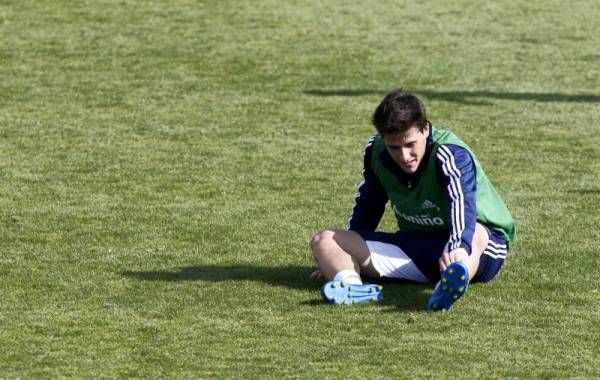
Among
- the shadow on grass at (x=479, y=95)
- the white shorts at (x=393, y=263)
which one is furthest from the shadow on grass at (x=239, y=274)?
the shadow on grass at (x=479, y=95)

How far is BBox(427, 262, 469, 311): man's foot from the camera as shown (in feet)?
24.8

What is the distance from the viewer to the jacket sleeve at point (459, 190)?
7.82 m

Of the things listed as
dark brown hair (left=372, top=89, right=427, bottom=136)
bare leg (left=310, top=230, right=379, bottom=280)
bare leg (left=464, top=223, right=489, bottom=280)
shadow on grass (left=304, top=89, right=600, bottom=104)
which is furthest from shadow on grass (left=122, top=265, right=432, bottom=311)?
shadow on grass (left=304, top=89, right=600, bottom=104)

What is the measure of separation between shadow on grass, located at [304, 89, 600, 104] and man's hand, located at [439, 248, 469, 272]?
20.4 ft

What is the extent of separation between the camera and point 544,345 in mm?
7246

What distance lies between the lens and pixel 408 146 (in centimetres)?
789

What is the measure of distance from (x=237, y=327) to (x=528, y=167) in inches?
180

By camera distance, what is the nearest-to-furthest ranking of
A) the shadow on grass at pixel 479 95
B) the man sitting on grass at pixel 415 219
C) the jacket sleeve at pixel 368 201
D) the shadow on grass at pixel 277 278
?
1. the man sitting on grass at pixel 415 219
2. the shadow on grass at pixel 277 278
3. the jacket sleeve at pixel 368 201
4. the shadow on grass at pixel 479 95

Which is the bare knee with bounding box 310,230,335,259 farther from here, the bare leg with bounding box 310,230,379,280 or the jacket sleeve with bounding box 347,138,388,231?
the jacket sleeve with bounding box 347,138,388,231

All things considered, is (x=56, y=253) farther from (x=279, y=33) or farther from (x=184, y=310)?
(x=279, y=33)

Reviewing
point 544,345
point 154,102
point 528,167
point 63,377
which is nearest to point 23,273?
point 63,377

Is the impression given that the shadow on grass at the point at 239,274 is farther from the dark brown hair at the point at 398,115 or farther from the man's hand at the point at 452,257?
the dark brown hair at the point at 398,115

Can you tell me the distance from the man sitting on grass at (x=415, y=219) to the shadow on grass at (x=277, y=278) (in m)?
0.08

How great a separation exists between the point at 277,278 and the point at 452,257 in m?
1.27
